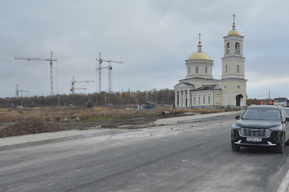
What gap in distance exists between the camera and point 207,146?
12719 mm

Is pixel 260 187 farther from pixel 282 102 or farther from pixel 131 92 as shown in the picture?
pixel 131 92

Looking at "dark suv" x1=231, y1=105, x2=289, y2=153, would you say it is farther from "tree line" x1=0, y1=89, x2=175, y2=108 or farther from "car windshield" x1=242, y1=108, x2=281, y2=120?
"tree line" x1=0, y1=89, x2=175, y2=108

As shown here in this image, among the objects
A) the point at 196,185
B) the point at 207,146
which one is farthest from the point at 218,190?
the point at 207,146

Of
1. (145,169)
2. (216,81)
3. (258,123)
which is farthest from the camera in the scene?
(216,81)

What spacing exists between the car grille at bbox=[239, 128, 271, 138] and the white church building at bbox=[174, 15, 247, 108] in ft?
196

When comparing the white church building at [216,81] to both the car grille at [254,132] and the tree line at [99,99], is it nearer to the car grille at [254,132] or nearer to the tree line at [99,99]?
the car grille at [254,132]

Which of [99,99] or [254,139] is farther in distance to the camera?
[99,99]

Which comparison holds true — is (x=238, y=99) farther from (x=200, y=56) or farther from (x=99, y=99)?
(x=99, y=99)

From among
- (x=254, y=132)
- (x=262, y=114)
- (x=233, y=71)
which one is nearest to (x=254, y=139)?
(x=254, y=132)

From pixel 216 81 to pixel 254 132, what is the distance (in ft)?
238

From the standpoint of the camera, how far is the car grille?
10.6 meters

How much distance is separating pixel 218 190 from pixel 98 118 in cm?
2708

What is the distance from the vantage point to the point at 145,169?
8.45m

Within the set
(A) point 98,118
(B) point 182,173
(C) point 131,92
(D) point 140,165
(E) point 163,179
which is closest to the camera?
(E) point 163,179
